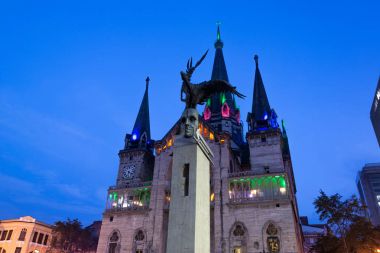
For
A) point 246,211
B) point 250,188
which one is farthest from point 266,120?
point 246,211

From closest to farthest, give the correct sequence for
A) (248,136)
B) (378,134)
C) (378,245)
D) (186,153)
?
(186,153) → (378,245) → (248,136) → (378,134)

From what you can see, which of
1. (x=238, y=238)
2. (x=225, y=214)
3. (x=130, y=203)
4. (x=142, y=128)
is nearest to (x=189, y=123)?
(x=238, y=238)

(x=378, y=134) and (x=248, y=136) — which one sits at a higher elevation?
(x=378, y=134)

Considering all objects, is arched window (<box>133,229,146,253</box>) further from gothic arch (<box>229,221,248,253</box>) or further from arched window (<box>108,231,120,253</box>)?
gothic arch (<box>229,221,248,253</box>)

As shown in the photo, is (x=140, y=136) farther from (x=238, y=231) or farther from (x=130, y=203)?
(x=238, y=231)

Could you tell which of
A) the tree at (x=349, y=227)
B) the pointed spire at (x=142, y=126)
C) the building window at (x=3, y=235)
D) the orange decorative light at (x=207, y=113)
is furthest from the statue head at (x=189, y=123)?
the building window at (x=3, y=235)

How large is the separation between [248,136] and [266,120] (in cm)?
509

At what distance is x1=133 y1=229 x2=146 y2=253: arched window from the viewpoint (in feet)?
147

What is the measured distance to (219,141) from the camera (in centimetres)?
4878

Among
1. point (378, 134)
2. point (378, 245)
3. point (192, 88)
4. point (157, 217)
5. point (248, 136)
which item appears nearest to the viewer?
point (192, 88)

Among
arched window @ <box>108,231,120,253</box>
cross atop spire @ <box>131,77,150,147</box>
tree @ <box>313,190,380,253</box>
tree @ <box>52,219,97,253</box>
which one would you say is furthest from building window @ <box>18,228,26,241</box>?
tree @ <box>313,190,380,253</box>

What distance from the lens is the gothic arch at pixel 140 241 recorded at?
44719 millimetres

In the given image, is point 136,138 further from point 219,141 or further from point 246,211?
point 246,211

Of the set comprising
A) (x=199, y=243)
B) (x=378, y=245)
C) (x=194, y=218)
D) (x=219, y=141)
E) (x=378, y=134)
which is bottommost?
(x=199, y=243)
